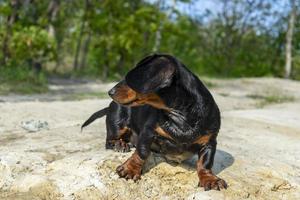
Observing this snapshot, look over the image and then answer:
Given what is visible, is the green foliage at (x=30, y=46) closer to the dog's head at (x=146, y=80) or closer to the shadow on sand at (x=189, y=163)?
the shadow on sand at (x=189, y=163)

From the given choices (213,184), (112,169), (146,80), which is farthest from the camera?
(112,169)

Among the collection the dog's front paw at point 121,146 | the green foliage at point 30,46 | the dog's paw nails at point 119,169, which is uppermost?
the dog's front paw at point 121,146

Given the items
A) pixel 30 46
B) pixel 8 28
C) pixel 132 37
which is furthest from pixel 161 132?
pixel 132 37

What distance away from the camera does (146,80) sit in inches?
124

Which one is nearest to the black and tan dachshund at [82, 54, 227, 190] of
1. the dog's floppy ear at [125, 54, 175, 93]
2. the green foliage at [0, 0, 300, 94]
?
the dog's floppy ear at [125, 54, 175, 93]

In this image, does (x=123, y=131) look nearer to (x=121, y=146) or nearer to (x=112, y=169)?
(x=121, y=146)

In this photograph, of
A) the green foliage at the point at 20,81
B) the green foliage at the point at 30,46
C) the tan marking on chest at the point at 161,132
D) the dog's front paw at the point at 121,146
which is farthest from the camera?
the green foliage at the point at 30,46

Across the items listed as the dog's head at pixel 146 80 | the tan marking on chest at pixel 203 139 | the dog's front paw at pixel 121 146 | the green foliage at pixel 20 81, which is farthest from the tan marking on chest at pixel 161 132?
the green foliage at pixel 20 81

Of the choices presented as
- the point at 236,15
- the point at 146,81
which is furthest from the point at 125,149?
the point at 236,15

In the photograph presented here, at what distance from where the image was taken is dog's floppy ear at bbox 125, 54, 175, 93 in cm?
315

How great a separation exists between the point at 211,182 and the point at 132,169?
1.80 feet

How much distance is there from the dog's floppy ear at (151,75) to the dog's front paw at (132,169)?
0.66 m

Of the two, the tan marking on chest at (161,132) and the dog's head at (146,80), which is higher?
the dog's head at (146,80)

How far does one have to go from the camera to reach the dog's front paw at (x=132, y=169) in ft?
12.0
